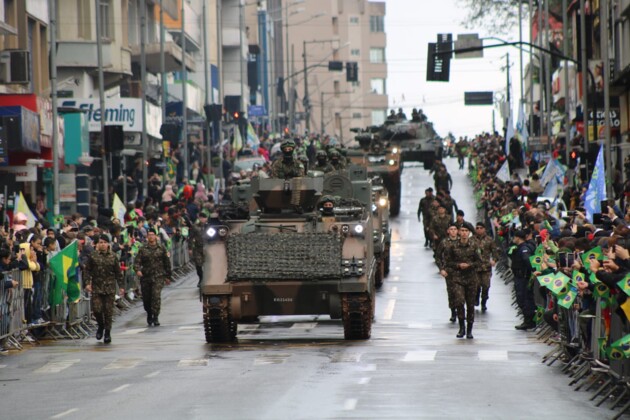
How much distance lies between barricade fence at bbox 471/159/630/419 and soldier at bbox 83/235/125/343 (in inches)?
248

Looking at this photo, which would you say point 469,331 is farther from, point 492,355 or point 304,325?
point 304,325

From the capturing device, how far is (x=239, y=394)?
54.6 feet

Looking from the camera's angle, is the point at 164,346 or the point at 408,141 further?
the point at 408,141

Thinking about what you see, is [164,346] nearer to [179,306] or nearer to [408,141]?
[179,306]

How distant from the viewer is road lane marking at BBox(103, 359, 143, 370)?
2040 centimetres

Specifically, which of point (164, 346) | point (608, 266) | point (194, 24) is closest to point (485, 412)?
point (608, 266)

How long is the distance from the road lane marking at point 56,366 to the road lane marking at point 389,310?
315 inches

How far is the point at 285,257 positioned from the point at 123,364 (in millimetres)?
3527

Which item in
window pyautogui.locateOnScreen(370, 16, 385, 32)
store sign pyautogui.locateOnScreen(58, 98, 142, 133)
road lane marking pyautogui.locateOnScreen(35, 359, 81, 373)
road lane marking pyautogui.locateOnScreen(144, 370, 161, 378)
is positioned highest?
window pyautogui.locateOnScreen(370, 16, 385, 32)

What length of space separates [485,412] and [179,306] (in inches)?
708

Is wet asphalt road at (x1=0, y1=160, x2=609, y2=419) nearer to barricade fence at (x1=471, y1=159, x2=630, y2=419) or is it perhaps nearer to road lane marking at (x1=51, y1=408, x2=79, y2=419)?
road lane marking at (x1=51, y1=408, x2=79, y2=419)

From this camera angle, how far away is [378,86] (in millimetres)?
187250

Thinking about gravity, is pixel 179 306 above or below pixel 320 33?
below

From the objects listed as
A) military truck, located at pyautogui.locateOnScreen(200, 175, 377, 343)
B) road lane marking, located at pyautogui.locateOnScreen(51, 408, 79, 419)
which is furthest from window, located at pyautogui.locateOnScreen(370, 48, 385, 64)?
road lane marking, located at pyautogui.locateOnScreen(51, 408, 79, 419)
